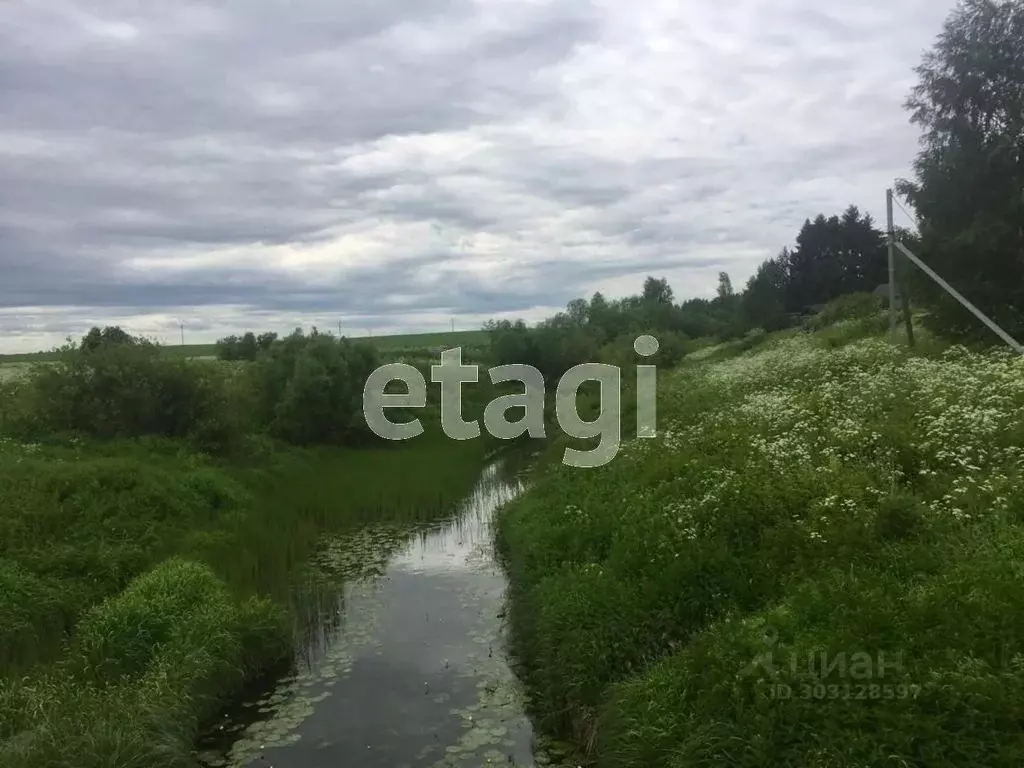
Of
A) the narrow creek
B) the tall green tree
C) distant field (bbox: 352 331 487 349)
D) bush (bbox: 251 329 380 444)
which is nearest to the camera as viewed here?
the narrow creek

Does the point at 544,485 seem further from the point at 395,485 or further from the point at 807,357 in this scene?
the point at 807,357

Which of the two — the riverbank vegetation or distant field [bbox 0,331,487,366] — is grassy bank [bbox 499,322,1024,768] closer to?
the riverbank vegetation

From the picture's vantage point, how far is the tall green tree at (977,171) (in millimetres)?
19031

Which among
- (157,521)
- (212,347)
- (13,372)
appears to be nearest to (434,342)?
(212,347)

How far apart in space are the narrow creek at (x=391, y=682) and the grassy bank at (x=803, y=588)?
2.40 ft

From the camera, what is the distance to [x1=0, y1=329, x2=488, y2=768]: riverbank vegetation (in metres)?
8.92

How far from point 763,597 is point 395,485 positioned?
19.1 meters

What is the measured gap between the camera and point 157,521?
17.4 meters

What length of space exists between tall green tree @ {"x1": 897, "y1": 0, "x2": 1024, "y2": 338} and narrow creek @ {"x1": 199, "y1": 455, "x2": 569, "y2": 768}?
14.2 meters

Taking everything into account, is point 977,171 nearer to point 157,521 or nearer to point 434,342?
point 157,521

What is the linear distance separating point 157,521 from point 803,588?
577 inches

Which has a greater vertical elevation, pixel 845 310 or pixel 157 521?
pixel 845 310

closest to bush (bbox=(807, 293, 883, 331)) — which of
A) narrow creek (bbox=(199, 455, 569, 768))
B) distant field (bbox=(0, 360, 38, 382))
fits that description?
narrow creek (bbox=(199, 455, 569, 768))

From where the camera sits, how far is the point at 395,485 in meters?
26.5
